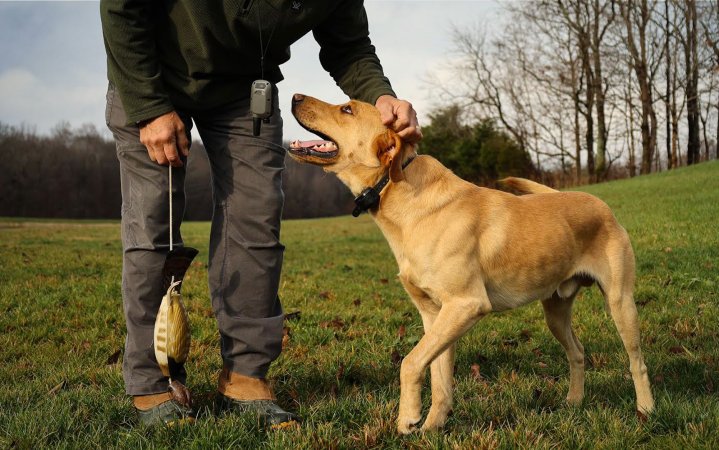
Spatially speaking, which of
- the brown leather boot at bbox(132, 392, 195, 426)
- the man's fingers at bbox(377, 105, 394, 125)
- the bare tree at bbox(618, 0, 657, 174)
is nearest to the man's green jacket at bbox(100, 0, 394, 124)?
the man's fingers at bbox(377, 105, 394, 125)

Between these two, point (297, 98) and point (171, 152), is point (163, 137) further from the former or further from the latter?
point (297, 98)

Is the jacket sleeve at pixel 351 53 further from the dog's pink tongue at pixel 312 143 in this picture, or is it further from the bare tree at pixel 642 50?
the bare tree at pixel 642 50

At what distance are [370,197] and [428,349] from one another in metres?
0.94

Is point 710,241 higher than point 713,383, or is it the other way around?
point 710,241

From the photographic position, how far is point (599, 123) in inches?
A: 1465

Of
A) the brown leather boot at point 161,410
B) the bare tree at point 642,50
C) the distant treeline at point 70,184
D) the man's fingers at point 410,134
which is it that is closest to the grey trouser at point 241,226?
the brown leather boot at point 161,410

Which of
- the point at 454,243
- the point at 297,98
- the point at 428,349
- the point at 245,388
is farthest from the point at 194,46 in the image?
the point at 428,349

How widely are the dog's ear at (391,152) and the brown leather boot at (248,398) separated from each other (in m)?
1.44

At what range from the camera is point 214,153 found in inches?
146

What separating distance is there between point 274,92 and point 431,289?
1512 mm

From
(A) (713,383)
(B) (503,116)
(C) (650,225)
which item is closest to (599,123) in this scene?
(B) (503,116)

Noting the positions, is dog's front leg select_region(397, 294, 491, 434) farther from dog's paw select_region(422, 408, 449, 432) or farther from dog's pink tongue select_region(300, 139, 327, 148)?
dog's pink tongue select_region(300, 139, 327, 148)

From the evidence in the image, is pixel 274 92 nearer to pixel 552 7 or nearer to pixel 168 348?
pixel 168 348

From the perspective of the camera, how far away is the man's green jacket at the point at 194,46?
123 inches
